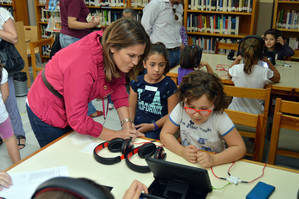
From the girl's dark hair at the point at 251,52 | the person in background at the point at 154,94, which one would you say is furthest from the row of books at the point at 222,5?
the person in background at the point at 154,94

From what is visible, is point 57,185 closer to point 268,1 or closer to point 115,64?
point 115,64

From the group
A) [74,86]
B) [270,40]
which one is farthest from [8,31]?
[270,40]

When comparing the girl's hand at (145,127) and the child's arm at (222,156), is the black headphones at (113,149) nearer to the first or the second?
the child's arm at (222,156)

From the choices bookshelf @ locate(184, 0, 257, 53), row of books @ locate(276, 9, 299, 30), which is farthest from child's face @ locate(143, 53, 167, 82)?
row of books @ locate(276, 9, 299, 30)

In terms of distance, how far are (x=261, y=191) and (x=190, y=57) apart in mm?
1628

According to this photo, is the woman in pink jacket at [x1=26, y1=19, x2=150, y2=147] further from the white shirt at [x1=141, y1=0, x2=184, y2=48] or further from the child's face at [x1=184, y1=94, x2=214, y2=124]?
the white shirt at [x1=141, y1=0, x2=184, y2=48]

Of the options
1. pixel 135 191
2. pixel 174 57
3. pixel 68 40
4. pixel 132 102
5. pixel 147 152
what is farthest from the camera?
pixel 174 57

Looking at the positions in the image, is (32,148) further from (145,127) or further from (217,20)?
(217,20)

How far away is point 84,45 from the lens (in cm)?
134

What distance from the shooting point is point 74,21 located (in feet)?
10.1

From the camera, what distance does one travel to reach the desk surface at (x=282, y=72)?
8.24ft

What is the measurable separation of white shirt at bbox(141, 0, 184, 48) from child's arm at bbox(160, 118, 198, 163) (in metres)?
2.09

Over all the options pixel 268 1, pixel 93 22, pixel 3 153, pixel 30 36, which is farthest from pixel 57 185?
pixel 30 36

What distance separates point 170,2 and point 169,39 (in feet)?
1.47
